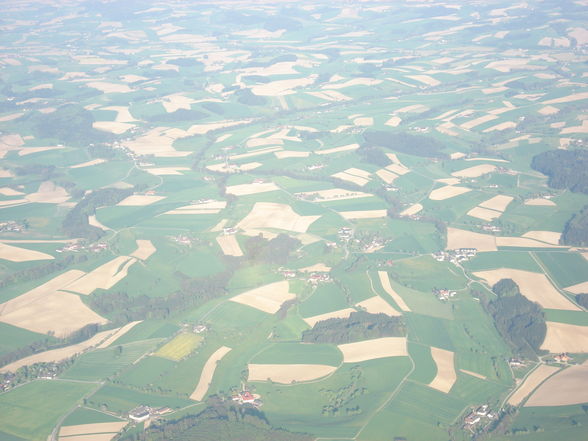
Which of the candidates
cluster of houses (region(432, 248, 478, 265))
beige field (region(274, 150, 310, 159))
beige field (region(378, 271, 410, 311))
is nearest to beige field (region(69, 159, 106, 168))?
beige field (region(274, 150, 310, 159))

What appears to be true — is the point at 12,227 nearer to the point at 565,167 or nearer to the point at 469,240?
the point at 469,240

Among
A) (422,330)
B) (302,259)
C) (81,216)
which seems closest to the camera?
(422,330)

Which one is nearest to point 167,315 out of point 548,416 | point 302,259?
point 302,259

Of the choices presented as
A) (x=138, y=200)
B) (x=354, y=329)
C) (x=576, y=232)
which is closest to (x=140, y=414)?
(x=354, y=329)

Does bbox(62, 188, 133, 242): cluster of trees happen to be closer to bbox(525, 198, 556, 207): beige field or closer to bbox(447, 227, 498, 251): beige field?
bbox(447, 227, 498, 251): beige field

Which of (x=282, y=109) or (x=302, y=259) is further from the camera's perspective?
(x=282, y=109)

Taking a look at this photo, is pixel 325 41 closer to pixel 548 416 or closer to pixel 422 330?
pixel 422 330

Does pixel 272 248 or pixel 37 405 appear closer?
pixel 37 405
